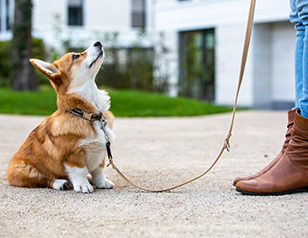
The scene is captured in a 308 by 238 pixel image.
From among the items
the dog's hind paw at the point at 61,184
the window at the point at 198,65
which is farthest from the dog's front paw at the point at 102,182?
the window at the point at 198,65

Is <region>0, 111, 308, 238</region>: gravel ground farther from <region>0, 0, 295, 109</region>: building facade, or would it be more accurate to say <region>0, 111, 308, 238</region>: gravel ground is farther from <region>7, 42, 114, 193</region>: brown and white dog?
<region>0, 0, 295, 109</region>: building facade

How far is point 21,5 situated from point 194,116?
5773mm

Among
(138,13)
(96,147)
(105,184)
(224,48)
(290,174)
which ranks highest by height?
(138,13)

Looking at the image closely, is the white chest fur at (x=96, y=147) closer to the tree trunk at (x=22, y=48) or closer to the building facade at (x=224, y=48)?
the tree trunk at (x=22, y=48)

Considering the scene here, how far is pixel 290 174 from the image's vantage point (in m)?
2.68

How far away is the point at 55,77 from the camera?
2.94 meters

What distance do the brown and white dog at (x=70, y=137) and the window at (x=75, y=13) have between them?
20840 millimetres

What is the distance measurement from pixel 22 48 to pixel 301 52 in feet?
31.7

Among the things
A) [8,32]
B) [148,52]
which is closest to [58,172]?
[148,52]

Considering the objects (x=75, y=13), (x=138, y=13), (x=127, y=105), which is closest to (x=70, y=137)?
(x=127, y=105)

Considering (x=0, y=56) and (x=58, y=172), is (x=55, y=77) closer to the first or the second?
(x=58, y=172)

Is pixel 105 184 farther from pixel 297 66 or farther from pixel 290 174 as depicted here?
pixel 297 66

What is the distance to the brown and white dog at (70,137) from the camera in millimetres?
2873

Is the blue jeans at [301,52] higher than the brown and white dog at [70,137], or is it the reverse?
the blue jeans at [301,52]
